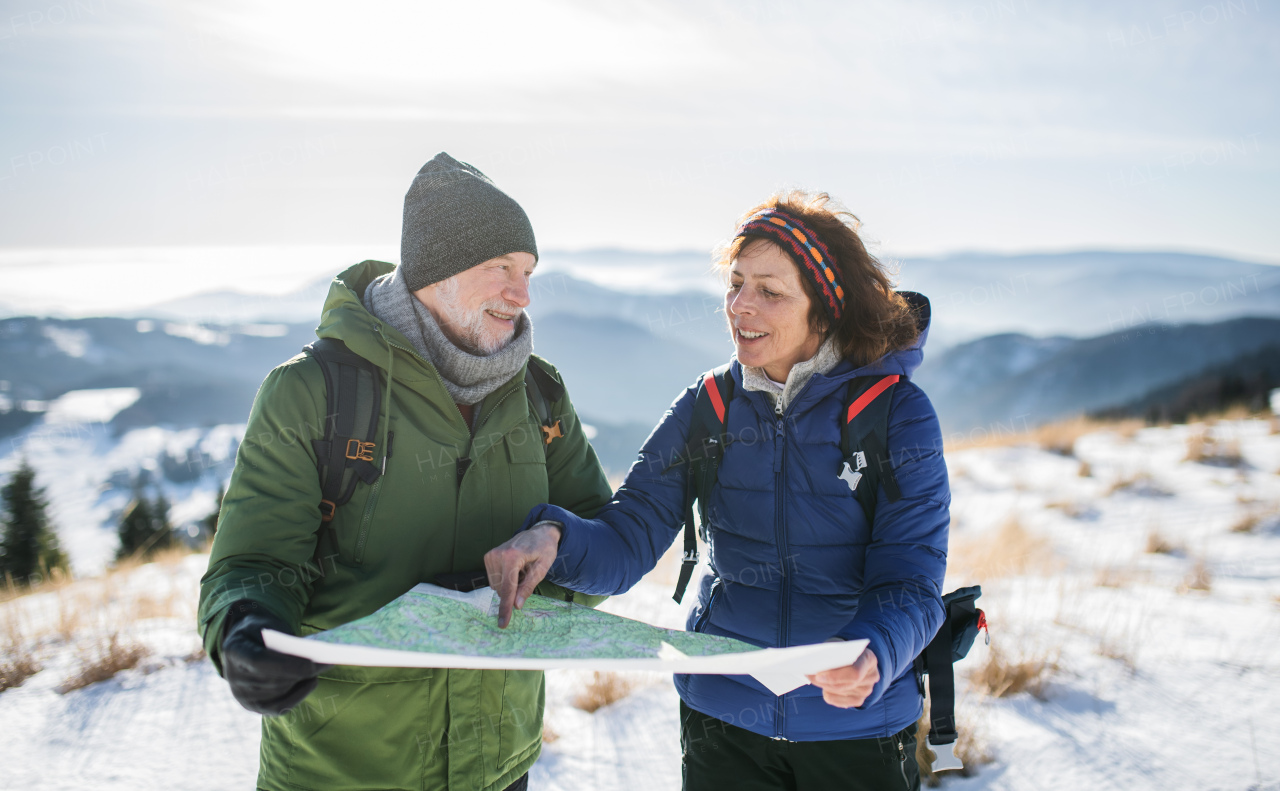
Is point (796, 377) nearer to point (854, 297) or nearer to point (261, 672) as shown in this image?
point (854, 297)

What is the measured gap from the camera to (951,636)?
2.18 metres

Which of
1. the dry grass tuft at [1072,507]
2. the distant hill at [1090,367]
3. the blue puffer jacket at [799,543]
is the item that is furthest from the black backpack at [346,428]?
the distant hill at [1090,367]

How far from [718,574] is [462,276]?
1.41m

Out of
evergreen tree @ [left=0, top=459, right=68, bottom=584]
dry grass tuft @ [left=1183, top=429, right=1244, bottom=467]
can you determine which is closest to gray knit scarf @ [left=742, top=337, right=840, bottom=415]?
dry grass tuft @ [left=1183, top=429, right=1244, bottom=467]

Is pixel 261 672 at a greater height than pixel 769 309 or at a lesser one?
lesser

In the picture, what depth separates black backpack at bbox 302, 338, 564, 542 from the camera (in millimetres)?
1949

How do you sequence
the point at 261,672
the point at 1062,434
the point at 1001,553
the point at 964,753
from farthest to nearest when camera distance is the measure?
1. the point at 1062,434
2. the point at 1001,553
3. the point at 964,753
4. the point at 261,672

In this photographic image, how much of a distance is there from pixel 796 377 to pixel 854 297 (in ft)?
1.15

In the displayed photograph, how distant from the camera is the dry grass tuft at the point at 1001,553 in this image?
22.2 ft

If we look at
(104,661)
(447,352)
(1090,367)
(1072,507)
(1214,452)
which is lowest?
(1090,367)

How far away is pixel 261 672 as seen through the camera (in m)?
1.40

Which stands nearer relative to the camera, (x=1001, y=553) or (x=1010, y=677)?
(x=1010, y=677)

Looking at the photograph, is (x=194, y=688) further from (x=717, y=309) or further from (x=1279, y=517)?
(x=1279, y=517)

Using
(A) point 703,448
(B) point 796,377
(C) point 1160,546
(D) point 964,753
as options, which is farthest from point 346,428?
(C) point 1160,546
